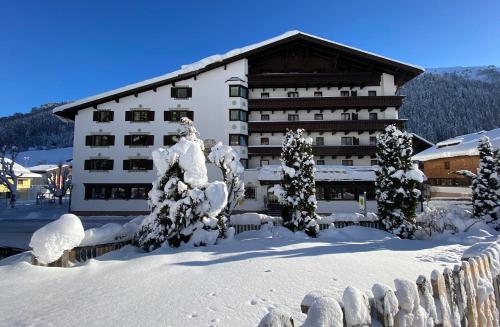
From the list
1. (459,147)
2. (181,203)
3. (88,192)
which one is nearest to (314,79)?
(181,203)

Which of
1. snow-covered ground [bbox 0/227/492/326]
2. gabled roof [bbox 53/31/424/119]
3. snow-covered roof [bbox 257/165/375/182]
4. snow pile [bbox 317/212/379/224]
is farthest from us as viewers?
gabled roof [bbox 53/31/424/119]

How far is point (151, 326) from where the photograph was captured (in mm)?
4766

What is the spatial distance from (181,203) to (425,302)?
1082 cm

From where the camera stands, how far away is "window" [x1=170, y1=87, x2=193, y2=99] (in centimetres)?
3278

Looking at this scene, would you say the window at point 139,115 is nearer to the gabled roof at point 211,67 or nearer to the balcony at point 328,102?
the gabled roof at point 211,67

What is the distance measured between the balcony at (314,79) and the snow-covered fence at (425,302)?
31605 mm

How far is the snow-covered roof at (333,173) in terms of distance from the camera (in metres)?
29.4

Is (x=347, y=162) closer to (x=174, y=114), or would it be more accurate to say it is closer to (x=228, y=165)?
(x=174, y=114)

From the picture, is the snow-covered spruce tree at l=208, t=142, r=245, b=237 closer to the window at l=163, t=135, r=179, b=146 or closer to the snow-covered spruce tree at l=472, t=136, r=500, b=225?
the snow-covered spruce tree at l=472, t=136, r=500, b=225

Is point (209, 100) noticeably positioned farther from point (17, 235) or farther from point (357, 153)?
point (17, 235)

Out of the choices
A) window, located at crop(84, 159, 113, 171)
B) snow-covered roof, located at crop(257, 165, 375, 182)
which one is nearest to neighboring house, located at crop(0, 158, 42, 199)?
window, located at crop(84, 159, 113, 171)

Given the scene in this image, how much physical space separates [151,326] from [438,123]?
10076 centimetres

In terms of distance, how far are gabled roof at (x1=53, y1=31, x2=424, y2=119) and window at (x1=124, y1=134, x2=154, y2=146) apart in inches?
180

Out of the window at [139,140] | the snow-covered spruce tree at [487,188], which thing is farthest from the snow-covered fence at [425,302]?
the window at [139,140]
